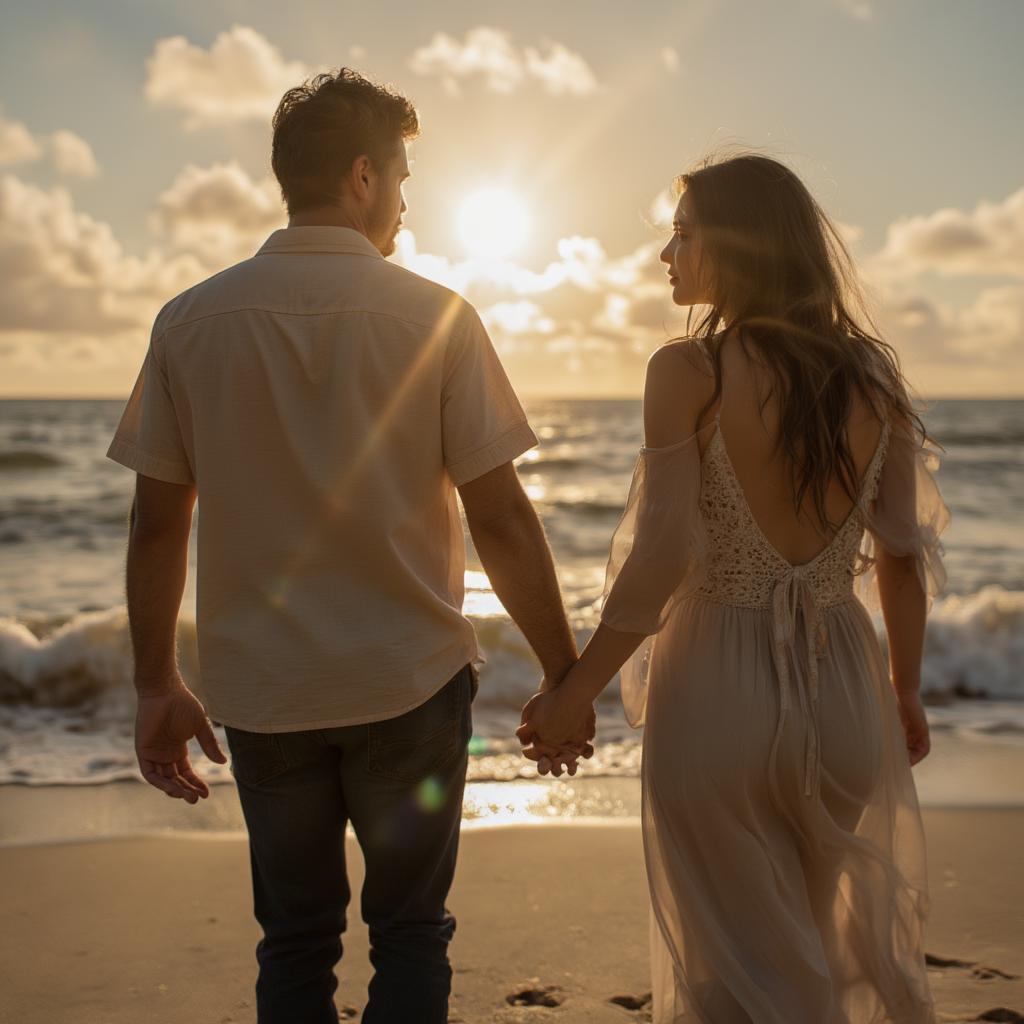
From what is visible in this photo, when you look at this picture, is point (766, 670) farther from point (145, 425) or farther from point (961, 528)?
point (961, 528)

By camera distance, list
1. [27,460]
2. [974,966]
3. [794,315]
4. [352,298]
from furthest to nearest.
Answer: [27,460], [974,966], [794,315], [352,298]

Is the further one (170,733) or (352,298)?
(170,733)

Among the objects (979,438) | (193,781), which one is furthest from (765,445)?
(979,438)

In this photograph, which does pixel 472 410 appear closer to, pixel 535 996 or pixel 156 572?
pixel 156 572

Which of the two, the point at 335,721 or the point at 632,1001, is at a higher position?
the point at 335,721

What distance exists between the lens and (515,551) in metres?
2.09

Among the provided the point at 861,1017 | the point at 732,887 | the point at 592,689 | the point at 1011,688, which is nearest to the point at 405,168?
the point at 592,689

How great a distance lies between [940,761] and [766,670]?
3844 millimetres

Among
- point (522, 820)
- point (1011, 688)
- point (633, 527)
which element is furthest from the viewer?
point (1011, 688)

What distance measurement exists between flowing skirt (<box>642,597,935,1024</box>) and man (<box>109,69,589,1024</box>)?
14.5 inches

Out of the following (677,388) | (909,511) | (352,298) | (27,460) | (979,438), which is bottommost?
(909,511)

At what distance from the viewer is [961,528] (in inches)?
630

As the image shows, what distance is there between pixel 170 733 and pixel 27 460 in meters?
23.5

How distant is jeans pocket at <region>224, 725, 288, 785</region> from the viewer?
2.00m
